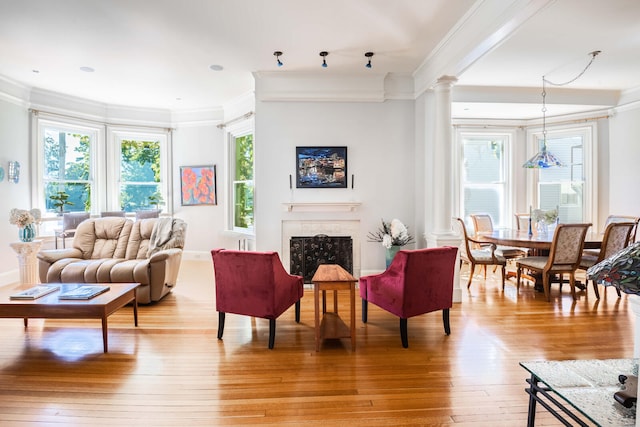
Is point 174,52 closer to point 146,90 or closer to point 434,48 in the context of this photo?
point 146,90

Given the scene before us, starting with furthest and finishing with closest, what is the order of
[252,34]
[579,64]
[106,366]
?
[579,64], [252,34], [106,366]

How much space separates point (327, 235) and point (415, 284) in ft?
6.83

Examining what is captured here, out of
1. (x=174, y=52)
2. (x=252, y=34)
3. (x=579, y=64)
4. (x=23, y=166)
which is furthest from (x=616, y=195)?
(x=23, y=166)

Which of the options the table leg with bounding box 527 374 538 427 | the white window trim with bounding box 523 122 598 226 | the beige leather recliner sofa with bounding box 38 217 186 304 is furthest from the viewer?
the white window trim with bounding box 523 122 598 226

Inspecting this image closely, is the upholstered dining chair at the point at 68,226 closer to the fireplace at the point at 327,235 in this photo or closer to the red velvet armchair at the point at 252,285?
the fireplace at the point at 327,235

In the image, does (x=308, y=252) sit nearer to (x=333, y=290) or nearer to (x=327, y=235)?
(x=327, y=235)

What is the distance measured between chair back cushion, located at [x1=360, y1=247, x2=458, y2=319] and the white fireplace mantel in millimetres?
1753

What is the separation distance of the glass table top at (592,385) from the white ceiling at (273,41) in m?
2.36

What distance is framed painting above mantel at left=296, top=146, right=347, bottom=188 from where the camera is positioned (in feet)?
15.3

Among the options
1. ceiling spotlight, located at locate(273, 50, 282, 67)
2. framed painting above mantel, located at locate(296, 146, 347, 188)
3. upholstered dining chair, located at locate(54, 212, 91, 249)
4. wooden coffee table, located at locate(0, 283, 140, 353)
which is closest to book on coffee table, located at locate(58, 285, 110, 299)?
wooden coffee table, located at locate(0, 283, 140, 353)

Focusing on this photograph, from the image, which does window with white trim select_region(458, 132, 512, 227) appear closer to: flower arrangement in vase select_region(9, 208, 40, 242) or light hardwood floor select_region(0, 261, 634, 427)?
light hardwood floor select_region(0, 261, 634, 427)

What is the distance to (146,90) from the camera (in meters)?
5.32

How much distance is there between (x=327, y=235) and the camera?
4746mm

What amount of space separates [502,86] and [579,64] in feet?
3.24
